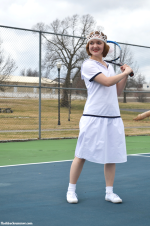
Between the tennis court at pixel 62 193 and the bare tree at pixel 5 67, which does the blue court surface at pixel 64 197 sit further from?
the bare tree at pixel 5 67

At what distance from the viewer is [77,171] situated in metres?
3.71

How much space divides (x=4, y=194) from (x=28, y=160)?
8.30ft

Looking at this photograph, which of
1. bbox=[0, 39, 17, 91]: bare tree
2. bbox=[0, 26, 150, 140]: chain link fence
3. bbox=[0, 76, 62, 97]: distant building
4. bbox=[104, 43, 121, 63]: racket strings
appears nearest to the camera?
bbox=[104, 43, 121, 63]: racket strings

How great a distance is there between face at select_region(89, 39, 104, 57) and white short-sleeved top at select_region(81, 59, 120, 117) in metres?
0.10

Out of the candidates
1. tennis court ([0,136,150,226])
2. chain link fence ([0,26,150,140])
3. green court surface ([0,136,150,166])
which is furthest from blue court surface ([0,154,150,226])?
chain link fence ([0,26,150,140])

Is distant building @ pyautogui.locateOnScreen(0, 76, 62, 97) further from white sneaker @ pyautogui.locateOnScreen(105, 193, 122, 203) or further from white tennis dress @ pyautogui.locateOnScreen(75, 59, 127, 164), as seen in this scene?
white sneaker @ pyautogui.locateOnScreen(105, 193, 122, 203)

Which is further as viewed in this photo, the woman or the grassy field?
the grassy field

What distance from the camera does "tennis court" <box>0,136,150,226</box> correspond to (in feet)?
10.3

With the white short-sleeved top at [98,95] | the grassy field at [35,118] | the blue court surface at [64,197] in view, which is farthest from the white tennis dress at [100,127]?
the grassy field at [35,118]

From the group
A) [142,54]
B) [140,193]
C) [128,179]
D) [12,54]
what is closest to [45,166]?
[128,179]

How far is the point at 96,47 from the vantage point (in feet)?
12.1

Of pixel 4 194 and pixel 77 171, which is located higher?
pixel 77 171

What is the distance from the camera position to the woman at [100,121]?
3.53 m

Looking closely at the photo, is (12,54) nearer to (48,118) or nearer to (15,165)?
(48,118)
